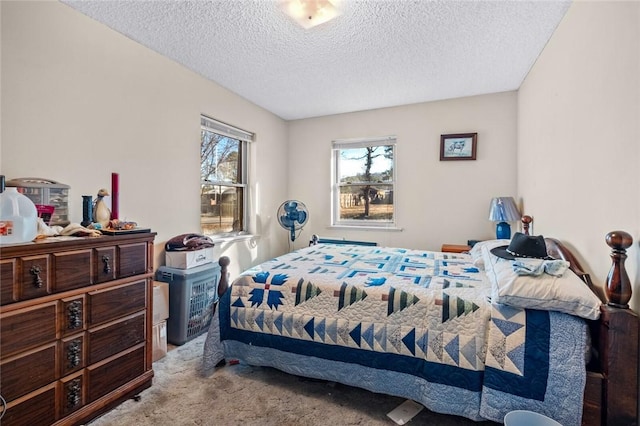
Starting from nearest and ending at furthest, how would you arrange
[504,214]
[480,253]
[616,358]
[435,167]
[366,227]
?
[616,358], [480,253], [504,214], [435,167], [366,227]

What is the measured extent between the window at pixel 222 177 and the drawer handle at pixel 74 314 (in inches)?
65.5

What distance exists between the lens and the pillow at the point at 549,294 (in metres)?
1.24

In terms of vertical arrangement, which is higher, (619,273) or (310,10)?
(310,10)

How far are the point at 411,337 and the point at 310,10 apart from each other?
6.88 ft

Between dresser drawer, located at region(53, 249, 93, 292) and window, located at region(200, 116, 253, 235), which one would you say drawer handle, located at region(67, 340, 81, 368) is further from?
window, located at region(200, 116, 253, 235)

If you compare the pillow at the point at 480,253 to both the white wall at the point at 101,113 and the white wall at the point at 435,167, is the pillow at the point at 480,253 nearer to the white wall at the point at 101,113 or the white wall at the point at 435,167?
the white wall at the point at 435,167

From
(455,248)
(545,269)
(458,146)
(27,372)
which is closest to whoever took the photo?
(27,372)

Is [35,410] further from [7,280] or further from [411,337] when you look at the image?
[411,337]

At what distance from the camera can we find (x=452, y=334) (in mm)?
1468

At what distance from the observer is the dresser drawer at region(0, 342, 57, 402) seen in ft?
3.91

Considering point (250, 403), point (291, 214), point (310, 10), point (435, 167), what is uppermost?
point (310, 10)

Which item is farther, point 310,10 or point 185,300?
point 185,300

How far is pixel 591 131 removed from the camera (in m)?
1.60

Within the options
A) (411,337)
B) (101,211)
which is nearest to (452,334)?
(411,337)
